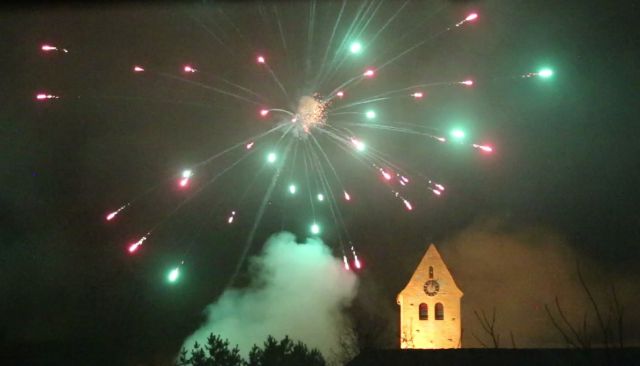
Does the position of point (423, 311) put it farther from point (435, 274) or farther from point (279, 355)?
point (279, 355)

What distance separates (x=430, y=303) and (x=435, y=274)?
5.53 ft

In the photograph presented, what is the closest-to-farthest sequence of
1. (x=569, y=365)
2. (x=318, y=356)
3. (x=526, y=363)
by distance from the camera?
(x=569, y=365) → (x=526, y=363) → (x=318, y=356)

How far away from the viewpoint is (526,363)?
27.1m

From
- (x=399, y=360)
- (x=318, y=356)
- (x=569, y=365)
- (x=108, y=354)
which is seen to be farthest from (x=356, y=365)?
(x=569, y=365)

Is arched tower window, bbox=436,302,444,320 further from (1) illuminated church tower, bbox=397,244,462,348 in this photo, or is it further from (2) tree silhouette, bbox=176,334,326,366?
(2) tree silhouette, bbox=176,334,326,366

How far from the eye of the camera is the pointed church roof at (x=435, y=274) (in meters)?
45.5

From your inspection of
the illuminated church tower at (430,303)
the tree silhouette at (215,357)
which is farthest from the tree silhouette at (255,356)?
the illuminated church tower at (430,303)

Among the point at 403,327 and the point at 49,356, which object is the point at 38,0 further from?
the point at 403,327

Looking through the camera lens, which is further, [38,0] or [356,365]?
[356,365]

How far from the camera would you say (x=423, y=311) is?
4553 centimetres

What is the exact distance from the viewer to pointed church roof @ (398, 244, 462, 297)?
45.5m

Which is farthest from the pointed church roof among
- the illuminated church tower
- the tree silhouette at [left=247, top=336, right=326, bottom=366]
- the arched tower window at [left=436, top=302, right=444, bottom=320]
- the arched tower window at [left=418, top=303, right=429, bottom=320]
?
the tree silhouette at [left=247, top=336, right=326, bottom=366]

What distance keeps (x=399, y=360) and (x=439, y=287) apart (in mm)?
15483

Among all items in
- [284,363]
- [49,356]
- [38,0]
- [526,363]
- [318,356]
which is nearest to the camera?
A: [38,0]
